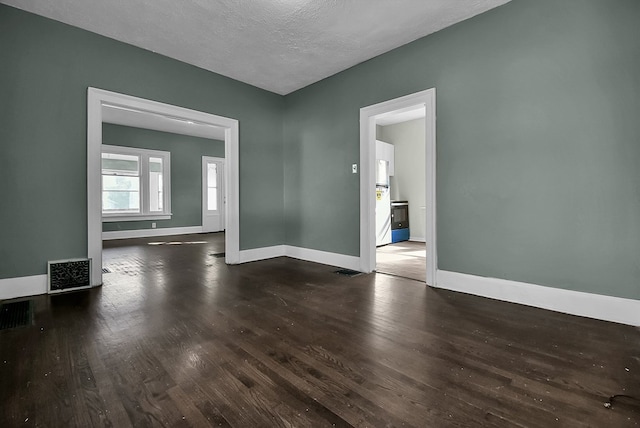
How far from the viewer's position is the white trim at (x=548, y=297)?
2.25 metres

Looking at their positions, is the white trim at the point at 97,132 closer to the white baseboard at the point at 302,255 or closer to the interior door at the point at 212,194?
the white baseboard at the point at 302,255

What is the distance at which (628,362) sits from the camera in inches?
66.4

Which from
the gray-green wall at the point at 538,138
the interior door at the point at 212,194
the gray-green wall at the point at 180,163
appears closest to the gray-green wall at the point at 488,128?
the gray-green wall at the point at 538,138

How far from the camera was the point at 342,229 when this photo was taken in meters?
4.27

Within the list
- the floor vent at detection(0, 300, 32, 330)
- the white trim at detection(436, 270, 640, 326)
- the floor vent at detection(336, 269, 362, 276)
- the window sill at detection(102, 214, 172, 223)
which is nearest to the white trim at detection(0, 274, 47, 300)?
the floor vent at detection(0, 300, 32, 330)

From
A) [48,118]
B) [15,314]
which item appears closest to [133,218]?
[48,118]

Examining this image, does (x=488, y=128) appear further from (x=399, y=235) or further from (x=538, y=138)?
(x=399, y=235)

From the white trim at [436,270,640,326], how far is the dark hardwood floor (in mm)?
115

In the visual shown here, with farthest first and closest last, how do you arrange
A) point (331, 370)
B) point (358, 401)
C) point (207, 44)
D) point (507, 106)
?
point (207, 44) → point (507, 106) → point (331, 370) → point (358, 401)

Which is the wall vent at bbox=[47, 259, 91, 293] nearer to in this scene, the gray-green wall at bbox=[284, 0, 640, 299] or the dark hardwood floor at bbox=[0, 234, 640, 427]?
the dark hardwood floor at bbox=[0, 234, 640, 427]

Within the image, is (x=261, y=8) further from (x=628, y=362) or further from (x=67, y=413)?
(x=628, y=362)

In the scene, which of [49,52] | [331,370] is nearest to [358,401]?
[331,370]

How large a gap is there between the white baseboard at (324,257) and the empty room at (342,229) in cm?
4

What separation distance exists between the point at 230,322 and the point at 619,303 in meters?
2.97
